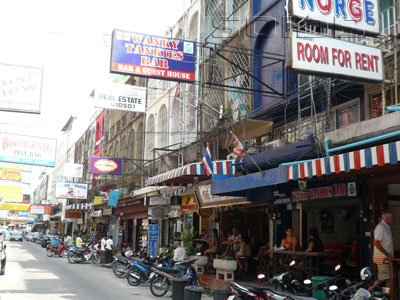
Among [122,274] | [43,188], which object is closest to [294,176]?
[122,274]

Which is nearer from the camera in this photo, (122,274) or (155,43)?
(155,43)

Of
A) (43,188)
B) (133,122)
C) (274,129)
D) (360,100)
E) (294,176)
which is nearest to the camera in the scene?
(294,176)

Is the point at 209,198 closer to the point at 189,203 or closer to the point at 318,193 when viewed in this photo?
the point at 189,203

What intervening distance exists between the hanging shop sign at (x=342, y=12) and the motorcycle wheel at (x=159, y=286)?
8.36m

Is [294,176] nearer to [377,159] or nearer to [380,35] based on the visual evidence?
[377,159]

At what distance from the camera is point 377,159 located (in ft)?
25.8

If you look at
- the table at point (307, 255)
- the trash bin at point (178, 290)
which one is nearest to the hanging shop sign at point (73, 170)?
the table at point (307, 255)

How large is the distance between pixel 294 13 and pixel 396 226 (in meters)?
6.23

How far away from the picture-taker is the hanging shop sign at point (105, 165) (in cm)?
2800

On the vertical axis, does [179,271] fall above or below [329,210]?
below

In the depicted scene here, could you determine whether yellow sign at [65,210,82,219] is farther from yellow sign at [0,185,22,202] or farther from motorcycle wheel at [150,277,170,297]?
motorcycle wheel at [150,277,170,297]

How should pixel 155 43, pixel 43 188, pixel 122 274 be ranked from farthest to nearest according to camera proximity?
pixel 43 188 < pixel 122 274 < pixel 155 43

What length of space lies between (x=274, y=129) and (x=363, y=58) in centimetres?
609

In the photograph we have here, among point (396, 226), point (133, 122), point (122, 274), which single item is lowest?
point (122, 274)
